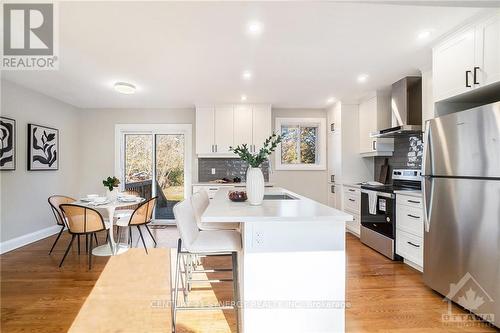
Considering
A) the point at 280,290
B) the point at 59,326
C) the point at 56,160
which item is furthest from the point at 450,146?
the point at 56,160

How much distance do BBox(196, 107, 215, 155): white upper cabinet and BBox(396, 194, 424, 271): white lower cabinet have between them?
10.8ft

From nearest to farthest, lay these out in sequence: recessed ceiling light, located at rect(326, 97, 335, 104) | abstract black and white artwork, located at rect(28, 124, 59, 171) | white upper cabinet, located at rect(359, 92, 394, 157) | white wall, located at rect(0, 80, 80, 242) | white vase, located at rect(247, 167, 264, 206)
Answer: white vase, located at rect(247, 167, 264, 206) → white wall, located at rect(0, 80, 80, 242) → abstract black and white artwork, located at rect(28, 124, 59, 171) → white upper cabinet, located at rect(359, 92, 394, 157) → recessed ceiling light, located at rect(326, 97, 335, 104)

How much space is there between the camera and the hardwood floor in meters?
1.99

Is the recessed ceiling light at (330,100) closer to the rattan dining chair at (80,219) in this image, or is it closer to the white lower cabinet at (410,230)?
the white lower cabinet at (410,230)

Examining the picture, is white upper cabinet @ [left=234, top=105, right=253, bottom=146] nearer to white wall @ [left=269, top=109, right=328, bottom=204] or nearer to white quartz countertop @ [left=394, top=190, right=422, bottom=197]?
white wall @ [left=269, top=109, right=328, bottom=204]

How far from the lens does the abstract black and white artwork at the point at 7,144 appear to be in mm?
3541

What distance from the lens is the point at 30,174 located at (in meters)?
4.12

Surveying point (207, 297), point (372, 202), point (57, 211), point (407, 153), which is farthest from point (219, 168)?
point (407, 153)

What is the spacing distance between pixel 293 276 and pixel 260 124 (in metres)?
3.77

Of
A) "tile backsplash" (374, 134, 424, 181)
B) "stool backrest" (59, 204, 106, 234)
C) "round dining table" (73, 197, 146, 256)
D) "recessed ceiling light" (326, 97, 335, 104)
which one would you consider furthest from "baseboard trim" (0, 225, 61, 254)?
"tile backsplash" (374, 134, 424, 181)

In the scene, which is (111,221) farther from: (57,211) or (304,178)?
(304,178)

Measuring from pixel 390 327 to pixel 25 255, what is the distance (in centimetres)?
438

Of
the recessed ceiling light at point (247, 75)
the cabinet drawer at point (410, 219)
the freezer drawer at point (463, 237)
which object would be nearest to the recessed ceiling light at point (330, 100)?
the recessed ceiling light at point (247, 75)

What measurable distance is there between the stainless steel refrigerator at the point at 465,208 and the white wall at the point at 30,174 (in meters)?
Answer: 5.29
